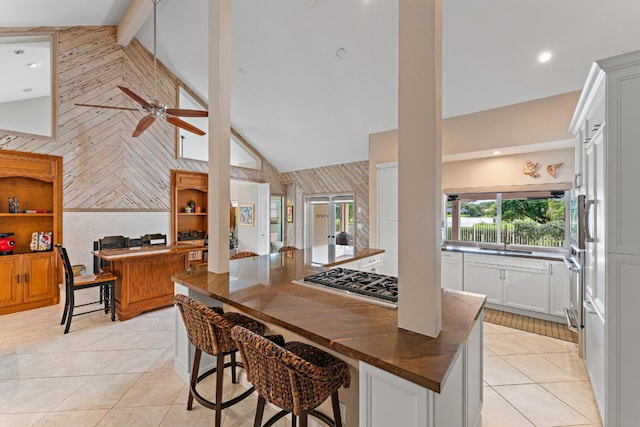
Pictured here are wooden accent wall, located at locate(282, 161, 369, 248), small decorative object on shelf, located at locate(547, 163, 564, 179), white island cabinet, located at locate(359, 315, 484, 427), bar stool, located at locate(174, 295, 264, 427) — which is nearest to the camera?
white island cabinet, located at locate(359, 315, 484, 427)

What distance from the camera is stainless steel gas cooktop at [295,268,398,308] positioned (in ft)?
5.86

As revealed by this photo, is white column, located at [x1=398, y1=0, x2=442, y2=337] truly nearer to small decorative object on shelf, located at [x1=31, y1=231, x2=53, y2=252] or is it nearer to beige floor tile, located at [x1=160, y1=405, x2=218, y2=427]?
beige floor tile, located at [x1=160, y1=405, x2=218, y2=427]

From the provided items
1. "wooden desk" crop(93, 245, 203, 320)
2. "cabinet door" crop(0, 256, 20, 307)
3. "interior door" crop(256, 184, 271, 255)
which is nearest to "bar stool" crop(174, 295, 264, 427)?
Answer: "wooden desk" crop(93, 245, 203, 320)

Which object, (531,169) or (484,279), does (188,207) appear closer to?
(484,279)

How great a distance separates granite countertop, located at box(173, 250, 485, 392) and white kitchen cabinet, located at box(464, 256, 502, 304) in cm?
278

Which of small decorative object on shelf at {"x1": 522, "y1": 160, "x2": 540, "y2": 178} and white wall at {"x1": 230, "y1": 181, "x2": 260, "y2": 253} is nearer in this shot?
small decorative object on shelf at {"x1": 522, "y1": 160, "x2": 540, "y2": 178}

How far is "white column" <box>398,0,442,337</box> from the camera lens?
124 centimetres

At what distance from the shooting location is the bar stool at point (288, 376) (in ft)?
4.09


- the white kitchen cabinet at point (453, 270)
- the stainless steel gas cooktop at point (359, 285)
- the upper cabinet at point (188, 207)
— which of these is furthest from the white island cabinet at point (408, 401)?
the upper cabinet at point (188, 207)

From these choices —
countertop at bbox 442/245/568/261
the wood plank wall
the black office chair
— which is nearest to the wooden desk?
the black office chair

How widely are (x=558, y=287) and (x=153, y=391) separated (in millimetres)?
4798

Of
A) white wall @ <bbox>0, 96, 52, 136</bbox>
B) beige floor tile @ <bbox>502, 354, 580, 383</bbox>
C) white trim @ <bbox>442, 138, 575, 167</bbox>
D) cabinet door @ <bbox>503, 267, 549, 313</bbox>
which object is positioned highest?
white wall @ <bbox>0, 96, 52, 136</bbox>

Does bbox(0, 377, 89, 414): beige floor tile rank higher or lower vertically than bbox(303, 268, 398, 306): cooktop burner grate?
lower

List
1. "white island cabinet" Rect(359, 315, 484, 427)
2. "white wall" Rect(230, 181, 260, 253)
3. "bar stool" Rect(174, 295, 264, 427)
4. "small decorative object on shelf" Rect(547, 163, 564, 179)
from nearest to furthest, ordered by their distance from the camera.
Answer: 1. "white island cabinet" Rect(359, 315, 484, 427)
2. "bar stool" Rect(174, 295, 264, 427)
3. "small decorative object on shelf" Rect(547, 163, 564, 179)
4. "white wall" Rect(230, 181, 260, 253)
